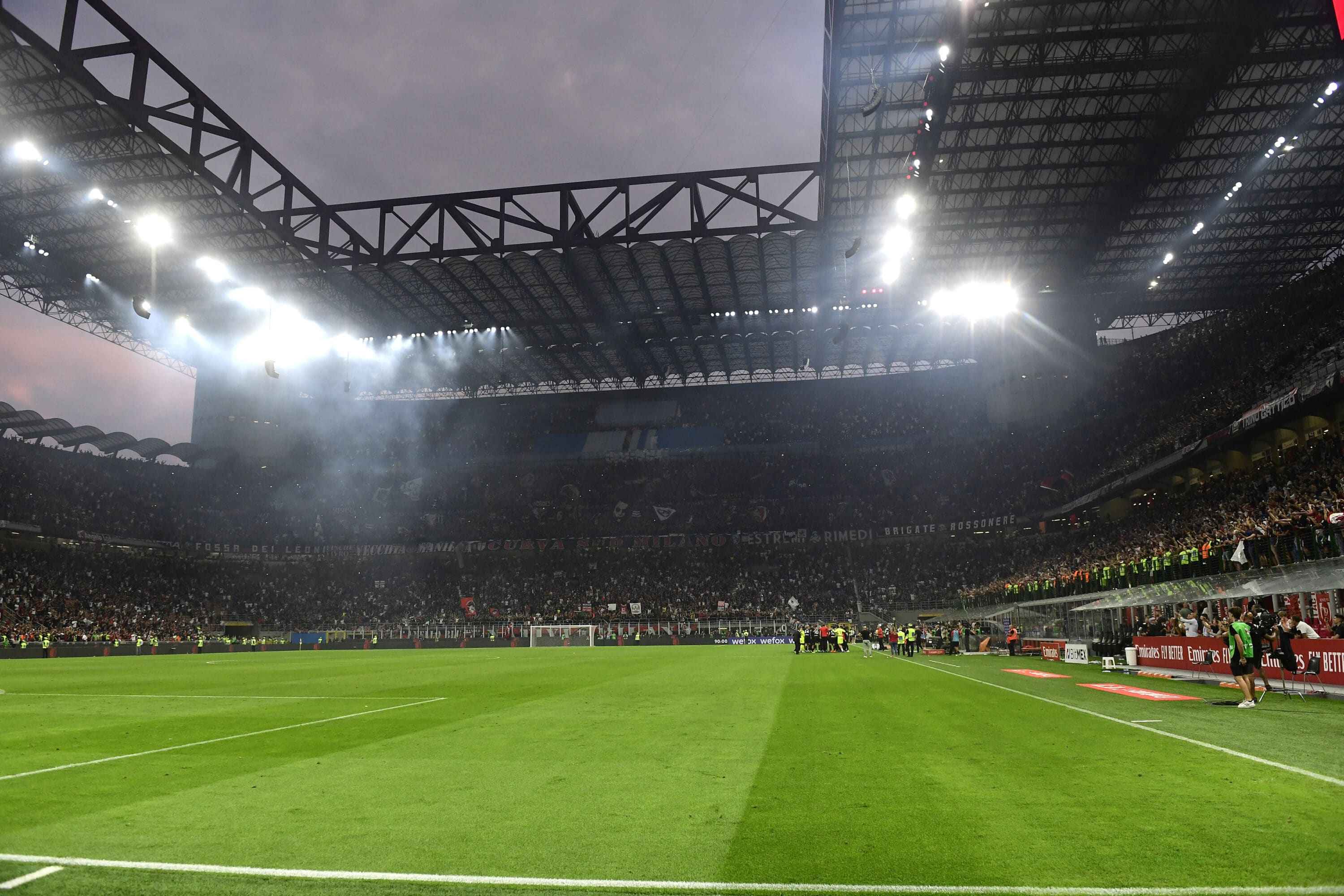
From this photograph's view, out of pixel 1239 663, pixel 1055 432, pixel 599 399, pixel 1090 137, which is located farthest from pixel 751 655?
pixel 599 399

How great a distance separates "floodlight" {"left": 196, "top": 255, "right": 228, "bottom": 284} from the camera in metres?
40.6

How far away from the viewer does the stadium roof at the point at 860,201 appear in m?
27.4

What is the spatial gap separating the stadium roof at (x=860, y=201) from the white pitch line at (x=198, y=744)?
80.0ft

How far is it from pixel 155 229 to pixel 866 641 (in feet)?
126

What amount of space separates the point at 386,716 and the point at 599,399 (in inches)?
2635

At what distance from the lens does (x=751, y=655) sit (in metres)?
36.0

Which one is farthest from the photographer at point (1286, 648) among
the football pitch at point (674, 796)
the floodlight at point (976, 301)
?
the floodlight at point (976, 301)

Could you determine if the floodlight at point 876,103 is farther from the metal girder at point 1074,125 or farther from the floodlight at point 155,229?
the floodlight at point 155,229

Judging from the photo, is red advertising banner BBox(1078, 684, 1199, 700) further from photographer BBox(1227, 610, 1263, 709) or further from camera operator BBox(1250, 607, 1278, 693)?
photographer BBox(1227, 610, 1263, 709)

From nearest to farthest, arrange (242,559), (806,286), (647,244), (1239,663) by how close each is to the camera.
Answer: (1239,663) → (647,244) → (806,286) → (242,559)

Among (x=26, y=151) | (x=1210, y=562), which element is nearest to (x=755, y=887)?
Result: (x=1210, y=562)

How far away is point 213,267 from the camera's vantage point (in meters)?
41.4

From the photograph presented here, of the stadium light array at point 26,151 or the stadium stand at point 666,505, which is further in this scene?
the stadium stand at point 666,505

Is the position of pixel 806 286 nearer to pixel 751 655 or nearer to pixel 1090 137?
pixel 1090 137
